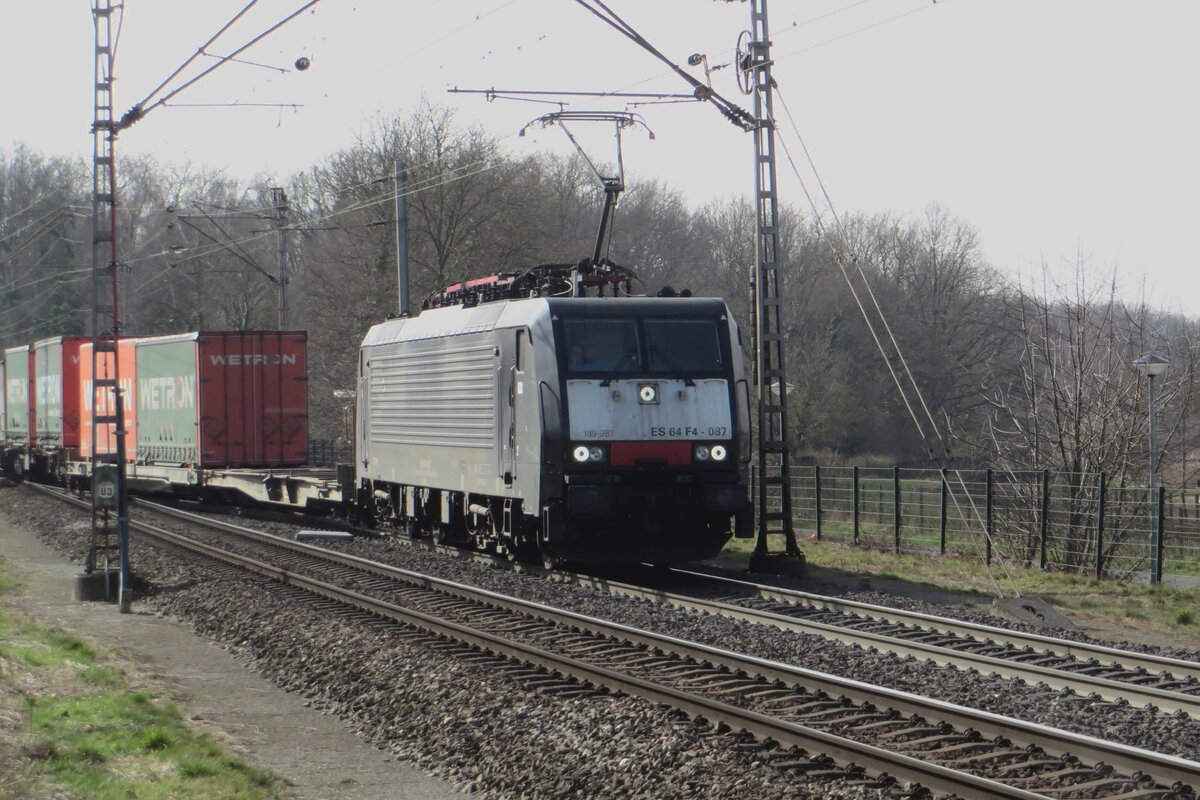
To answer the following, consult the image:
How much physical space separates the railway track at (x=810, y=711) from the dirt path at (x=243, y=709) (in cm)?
160

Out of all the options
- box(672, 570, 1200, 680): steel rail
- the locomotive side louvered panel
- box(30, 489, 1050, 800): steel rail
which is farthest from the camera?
the locomotive side louvered panel

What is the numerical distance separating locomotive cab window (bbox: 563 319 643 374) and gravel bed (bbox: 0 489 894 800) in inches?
157

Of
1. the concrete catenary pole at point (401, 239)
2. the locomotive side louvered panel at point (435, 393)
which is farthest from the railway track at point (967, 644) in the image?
the concrete catenary pole at point (401, 239)

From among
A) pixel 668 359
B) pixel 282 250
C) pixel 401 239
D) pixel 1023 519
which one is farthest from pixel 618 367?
pixel 282 250

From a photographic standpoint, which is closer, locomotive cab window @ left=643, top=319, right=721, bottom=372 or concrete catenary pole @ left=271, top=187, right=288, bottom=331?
locomotive cab window @ left=643, top=319, right=721, bottom=372

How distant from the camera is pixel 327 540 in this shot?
68.7ft

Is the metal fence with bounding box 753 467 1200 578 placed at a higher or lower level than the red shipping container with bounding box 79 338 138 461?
lower

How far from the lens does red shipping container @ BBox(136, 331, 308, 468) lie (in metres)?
27.0

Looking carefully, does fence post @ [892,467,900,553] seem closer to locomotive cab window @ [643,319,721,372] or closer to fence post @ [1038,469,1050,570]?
fence post @ [1038,469,1050,570]

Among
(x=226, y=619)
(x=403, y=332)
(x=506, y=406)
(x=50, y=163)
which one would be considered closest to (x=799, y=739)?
(x=226, y=619)

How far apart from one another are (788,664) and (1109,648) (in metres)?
2.63

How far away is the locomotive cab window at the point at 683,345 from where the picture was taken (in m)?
15.0

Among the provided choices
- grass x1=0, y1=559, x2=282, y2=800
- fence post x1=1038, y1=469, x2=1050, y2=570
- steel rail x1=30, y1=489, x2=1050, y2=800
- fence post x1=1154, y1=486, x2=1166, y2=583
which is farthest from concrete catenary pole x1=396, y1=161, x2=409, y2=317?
grass x1=0, y1=559, x2=282, y2=800

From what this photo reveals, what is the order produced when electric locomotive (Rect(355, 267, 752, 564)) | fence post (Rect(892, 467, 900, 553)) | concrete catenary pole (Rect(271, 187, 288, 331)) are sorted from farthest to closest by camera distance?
concrete catenary pole (Rect(271, 187, 288, 331)), fence post (Rect(892, 467, 900, 553)), electric locomotive (Rect(355, 267, 752, 564))
